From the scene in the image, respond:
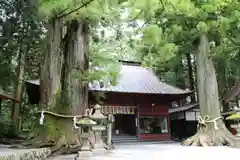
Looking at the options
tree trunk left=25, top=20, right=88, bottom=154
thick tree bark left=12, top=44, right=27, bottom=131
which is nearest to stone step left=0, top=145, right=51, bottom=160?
tree trunk left=25, top=20, right=88, bottom=154

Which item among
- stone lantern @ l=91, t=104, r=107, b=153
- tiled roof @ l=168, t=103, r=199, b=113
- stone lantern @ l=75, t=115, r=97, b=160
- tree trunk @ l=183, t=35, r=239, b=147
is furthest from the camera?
tiled roof @ l=168, t=103, r=199, b=113

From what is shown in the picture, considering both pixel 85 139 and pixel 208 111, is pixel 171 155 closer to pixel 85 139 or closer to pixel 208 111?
pixel 85 139

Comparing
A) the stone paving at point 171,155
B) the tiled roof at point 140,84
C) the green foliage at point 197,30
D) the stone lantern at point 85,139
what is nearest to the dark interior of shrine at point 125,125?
the tiled roof at point 140,84

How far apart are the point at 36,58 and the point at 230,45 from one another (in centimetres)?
1056

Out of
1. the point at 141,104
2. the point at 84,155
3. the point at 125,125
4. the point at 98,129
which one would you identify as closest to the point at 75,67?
the point at 98,129

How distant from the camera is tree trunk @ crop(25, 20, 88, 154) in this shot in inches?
313

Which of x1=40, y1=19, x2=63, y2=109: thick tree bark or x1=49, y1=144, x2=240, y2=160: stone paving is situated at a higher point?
x1=40, y1=19, x2=63, y2=109: thick tree bark

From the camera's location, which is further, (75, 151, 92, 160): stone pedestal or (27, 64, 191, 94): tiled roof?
(27, 64, 191, 94): tiled roof

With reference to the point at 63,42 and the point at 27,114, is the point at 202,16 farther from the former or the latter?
the point at 27,114

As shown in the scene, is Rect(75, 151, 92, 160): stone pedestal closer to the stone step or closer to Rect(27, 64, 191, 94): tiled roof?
the stone step

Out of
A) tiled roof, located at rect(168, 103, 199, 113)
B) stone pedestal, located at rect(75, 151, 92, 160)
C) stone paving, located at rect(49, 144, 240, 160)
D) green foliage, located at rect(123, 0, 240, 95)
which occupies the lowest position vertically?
stone paving, located at rect(49, 144, 240, 160)

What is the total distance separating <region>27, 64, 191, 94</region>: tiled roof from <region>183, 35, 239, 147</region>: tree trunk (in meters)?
3.12

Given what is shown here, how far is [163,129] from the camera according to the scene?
15.7 m

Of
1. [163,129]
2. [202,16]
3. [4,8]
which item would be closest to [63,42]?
[4,8]
